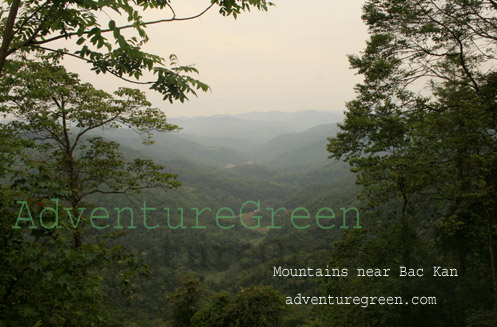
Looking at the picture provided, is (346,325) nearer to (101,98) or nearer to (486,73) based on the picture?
(486,73)

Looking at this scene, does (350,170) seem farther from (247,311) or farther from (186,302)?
(186,302)

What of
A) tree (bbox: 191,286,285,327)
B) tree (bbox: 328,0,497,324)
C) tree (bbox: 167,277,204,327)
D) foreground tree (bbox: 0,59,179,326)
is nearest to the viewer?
foreground tree (bbox: 0,59,179,326)

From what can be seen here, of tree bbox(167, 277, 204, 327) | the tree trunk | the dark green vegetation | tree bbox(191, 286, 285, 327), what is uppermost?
the tree trunk

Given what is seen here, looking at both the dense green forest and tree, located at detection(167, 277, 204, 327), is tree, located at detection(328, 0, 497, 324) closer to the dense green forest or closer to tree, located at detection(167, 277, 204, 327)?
the dense green forest

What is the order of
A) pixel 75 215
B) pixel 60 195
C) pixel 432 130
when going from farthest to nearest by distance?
pixel 432 130 → pixel 75 215 → pixel 60 195

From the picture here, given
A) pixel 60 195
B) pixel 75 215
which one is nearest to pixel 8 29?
pixel 60 195

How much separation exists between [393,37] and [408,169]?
375 centimetres

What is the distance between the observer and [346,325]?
8.77 meters

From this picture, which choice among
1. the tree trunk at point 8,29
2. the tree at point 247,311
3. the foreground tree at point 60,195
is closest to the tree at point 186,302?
the tree at point 247,311

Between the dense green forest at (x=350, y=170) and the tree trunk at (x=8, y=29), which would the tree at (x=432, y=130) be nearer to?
the dense green forest at (x=350, y=170)

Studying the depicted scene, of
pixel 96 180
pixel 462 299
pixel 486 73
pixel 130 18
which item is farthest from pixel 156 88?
pixel 462 299

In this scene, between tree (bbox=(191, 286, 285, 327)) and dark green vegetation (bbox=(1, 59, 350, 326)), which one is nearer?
dark green vegetation (bbox=(1, 59, 350, 326))

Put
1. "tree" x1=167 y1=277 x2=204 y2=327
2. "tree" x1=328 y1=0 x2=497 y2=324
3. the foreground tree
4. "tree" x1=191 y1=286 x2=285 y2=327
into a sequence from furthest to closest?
"tree" x1=167 y1=277 x2=204 y2=327
"tree" x1=191 y1=286 x2=285 y2=327
"tree" x1=328 y1=0 x2=497 y2=324
the foreground tree

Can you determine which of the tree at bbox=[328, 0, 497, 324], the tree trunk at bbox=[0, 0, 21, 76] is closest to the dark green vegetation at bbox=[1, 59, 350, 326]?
the tree trunk at bbox=[0, 0, 21, 76]
